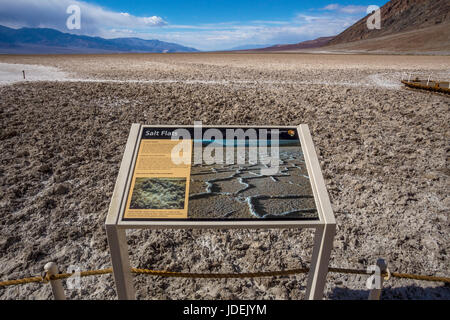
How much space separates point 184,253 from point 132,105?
643 centimetres

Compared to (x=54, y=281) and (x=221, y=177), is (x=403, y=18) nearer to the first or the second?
(x=221, y=177)

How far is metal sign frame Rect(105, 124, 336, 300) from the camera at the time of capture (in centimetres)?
208

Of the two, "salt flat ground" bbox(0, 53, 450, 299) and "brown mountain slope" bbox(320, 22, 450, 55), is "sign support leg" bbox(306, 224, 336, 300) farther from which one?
"brown mountain slope" bbox(320, 22, 450, 55)

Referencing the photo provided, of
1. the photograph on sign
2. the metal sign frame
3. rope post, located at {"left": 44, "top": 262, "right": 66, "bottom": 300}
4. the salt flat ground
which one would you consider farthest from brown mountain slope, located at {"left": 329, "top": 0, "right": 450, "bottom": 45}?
rope post, located at {"left": 44, "top": 262, "right": 66, "bottom": 300}

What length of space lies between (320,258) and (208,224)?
0.95m

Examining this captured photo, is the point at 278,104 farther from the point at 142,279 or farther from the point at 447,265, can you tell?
the point at 142,279

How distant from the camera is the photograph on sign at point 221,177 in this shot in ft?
7.16

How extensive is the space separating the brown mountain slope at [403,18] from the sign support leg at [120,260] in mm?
104441

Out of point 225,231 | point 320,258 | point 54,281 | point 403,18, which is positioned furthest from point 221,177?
point 403,18

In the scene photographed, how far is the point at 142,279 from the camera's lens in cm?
329

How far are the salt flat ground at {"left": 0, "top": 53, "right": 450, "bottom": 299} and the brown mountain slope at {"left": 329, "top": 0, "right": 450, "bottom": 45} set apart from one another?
97.3 meters

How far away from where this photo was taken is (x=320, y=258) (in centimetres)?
227

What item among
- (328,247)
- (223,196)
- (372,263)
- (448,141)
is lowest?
(372,263)

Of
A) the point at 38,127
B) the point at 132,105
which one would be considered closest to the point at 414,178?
the point at 132,105
